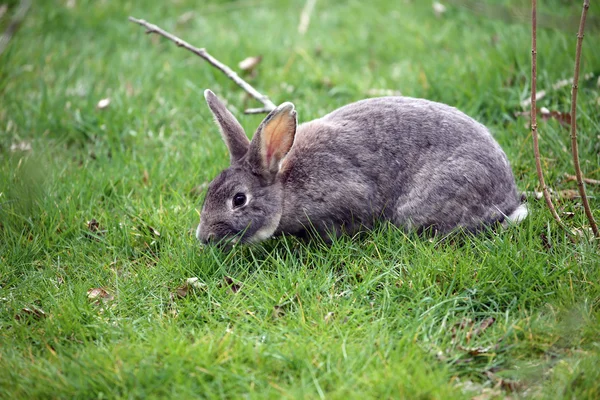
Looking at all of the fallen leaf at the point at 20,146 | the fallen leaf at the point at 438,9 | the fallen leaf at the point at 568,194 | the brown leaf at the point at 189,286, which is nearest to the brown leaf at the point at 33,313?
the brown leaf at the point at 189,286

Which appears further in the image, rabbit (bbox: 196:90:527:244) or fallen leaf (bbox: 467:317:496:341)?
rabbit (bbox: 196:90:527:244)

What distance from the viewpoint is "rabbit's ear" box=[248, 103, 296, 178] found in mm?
4332

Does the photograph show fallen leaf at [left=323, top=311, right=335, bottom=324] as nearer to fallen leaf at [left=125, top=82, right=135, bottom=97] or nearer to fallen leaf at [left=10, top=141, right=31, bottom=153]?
fallen leaf at [left=10, top=141, right=31, bottom=153]

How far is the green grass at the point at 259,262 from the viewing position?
10.9ft

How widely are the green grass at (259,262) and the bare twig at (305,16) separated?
650 mm

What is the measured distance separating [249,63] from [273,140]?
268 centimetres

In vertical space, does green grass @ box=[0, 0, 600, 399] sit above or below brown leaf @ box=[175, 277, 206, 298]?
above

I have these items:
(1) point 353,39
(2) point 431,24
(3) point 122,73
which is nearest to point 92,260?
(3) point 122,73

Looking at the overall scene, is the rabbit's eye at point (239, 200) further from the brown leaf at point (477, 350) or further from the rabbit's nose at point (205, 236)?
the brown leaf at point (477, 350)

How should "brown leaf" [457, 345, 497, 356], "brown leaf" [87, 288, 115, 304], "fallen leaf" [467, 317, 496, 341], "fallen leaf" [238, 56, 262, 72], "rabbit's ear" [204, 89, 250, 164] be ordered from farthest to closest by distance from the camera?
"fallen leaf" [238, 56, 262, 72]
"rabbit's ear" [204, 89, 250, 164]
"brown leaf" [87, 288, 115, 304]
"fallen leaf" [467, 317, 496, 341]
"brown leaf" [457, 345, 497, 356]

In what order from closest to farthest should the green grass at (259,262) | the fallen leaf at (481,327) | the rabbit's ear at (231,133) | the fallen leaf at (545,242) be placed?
the green grass at (259,262) < the fallen leaf at (481,327) < the fallen leaf at (545,242) < the rabbit's ear at (231,133)

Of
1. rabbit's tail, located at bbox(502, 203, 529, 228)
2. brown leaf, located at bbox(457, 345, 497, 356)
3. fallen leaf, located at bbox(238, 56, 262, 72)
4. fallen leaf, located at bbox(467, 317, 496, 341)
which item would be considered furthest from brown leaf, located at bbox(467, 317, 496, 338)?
fallen leaf, located at bbox(238, 56, 262, 72)

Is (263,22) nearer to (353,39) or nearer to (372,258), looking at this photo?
(353,39)

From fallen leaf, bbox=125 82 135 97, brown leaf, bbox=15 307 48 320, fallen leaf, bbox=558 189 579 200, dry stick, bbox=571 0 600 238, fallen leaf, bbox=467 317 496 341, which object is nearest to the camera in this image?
fallen leaf, bbox=467 317 496 341
